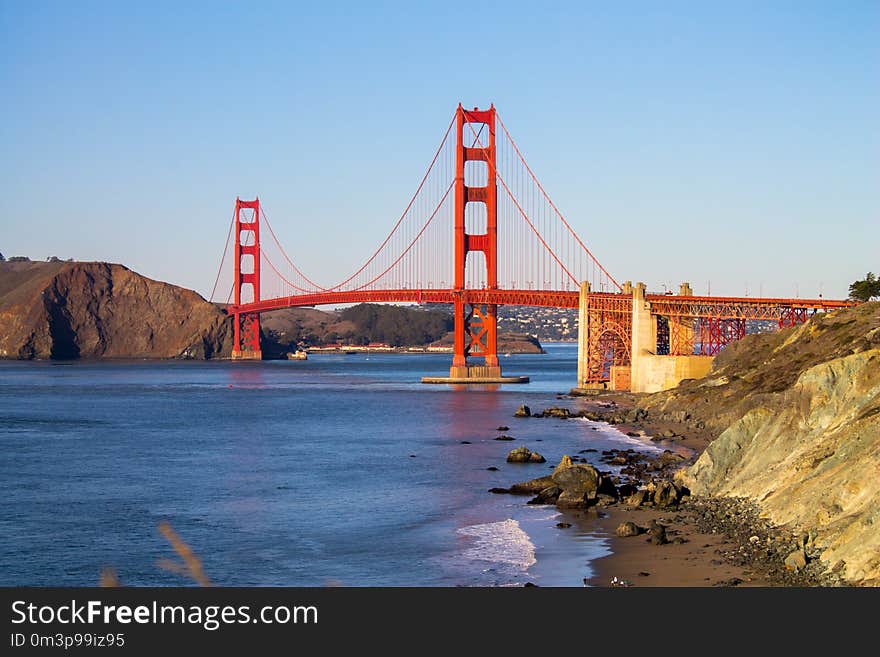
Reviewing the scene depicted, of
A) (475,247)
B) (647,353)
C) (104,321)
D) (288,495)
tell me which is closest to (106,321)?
(104,321)

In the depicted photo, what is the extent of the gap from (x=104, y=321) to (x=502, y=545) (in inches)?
7124

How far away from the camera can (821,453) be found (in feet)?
82.5

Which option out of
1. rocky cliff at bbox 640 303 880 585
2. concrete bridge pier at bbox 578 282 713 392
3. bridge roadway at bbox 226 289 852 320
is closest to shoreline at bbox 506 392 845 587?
rocky cliff at bbox 640 303 880 585

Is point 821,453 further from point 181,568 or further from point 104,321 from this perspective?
point 104,321

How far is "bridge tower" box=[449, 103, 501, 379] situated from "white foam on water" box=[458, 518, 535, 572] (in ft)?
230

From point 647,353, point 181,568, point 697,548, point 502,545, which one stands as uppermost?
point 647,353

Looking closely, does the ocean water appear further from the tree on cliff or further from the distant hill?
the distant hill

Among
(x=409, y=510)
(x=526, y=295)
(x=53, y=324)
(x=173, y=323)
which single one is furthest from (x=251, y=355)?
(x=409, y=510)

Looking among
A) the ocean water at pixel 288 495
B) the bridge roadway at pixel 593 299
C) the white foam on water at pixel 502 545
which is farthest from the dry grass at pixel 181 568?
the bridge roadway at pixel 593 299

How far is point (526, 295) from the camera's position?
9406 cm

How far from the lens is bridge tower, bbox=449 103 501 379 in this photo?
329 ft

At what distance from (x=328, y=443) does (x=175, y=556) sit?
88.9 ft
